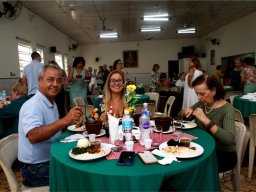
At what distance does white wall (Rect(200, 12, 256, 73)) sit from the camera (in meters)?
8.48

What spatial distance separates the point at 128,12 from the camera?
303 inches

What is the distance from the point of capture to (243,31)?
905 centimetres

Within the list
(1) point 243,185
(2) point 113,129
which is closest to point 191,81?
(1) point 243,185

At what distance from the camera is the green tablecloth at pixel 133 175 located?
1171mm

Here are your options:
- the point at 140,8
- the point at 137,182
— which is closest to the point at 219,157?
the point at 137,182

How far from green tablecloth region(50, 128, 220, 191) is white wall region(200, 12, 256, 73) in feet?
27.1

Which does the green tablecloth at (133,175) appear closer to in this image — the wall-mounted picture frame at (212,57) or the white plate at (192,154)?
the white plate at (192,154)

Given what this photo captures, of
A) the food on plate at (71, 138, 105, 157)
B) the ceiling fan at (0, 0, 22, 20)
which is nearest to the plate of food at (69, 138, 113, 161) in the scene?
the food on plate at (71, 138, 105, 157)

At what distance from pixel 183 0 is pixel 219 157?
18.7 feet

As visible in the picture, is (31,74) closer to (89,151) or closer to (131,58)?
(89,151)

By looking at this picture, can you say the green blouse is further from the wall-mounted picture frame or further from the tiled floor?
the wall-mounted picture frame

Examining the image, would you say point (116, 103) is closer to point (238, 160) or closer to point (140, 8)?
point (238, 160)

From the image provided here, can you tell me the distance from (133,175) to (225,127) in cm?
105

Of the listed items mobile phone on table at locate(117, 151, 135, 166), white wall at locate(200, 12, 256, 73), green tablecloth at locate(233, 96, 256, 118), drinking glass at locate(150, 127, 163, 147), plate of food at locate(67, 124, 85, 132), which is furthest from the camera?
white wall at locate(200, 12, 256, 73)
